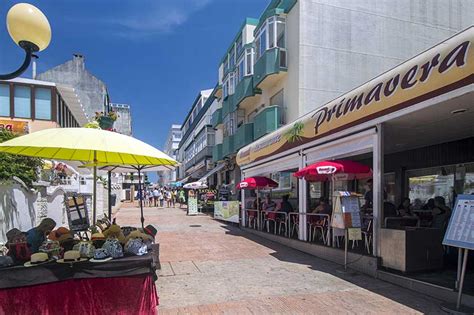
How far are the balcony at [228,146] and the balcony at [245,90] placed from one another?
2.80 m

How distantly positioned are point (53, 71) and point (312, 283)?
34.1 m

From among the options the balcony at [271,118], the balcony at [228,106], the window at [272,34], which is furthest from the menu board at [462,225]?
the balcony at [228,106]

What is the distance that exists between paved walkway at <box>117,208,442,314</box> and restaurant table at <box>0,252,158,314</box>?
0.99m

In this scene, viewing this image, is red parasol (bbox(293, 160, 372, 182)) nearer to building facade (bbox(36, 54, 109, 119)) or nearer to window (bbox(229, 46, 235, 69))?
window (bbox(229, 46, 235, 69))

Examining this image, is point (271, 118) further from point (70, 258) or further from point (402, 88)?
point (70, 258)

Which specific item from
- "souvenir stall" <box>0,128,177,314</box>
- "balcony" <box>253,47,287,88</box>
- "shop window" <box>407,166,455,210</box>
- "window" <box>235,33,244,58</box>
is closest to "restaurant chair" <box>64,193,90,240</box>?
"souvenir stall" <box>0,128,177,314</box>

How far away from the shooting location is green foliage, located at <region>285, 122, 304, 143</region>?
10347mm

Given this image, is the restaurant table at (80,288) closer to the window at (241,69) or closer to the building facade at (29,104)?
the building facade at (29,104)

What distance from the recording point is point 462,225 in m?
4.94

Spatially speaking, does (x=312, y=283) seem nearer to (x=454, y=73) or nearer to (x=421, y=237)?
(x=421, y=237)

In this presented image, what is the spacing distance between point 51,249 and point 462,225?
5.39 meters

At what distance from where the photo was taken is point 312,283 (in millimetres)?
6645

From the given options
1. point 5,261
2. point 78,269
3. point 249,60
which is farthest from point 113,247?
point 249,60

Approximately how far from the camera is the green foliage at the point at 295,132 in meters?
10.3
